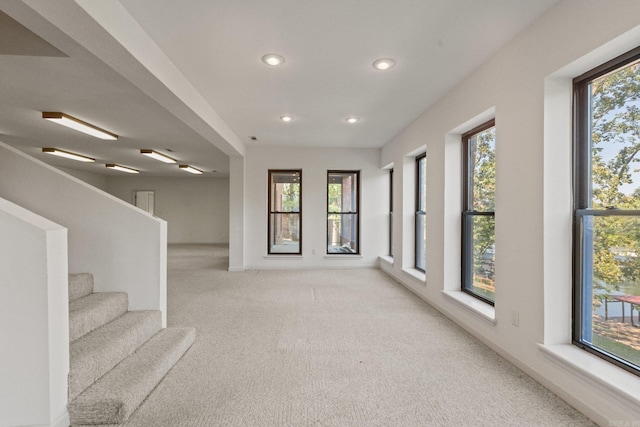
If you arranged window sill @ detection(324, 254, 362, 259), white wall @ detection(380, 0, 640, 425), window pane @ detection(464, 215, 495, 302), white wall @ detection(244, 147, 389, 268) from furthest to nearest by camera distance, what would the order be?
window sill @ detection(324, 254, 362, 259) → white wall @ detection(244, 147, 389, 268) → window pane @ detection(464, 215, 495, 302) → white wall @ detection(380, 0, 640, 425)

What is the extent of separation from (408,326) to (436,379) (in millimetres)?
1065

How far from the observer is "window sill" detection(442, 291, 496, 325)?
108 inches

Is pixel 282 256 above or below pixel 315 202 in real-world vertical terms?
below

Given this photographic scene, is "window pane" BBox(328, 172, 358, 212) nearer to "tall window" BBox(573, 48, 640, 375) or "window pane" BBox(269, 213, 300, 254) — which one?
"window pane" BBox(269, 213, 300, 254)

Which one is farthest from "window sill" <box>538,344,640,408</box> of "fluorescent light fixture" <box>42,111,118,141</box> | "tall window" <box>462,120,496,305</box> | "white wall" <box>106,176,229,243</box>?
"white wall" <box>106,176,229,243</box>

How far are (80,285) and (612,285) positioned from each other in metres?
3.78

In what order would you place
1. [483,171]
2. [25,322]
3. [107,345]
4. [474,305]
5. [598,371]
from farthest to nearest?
[483,171] < [474,305] < [107,345] < [598,371] < [25,322]

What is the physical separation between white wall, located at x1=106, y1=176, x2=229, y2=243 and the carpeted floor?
7925 mm

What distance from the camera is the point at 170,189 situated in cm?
1153

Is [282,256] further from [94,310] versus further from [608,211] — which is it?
[608,211]

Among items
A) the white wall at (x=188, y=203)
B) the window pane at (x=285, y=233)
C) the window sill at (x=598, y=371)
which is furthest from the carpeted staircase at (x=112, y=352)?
the white wall at (x=188, y=203)

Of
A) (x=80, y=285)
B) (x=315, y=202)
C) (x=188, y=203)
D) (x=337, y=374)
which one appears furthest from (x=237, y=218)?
(x=188, y=203)

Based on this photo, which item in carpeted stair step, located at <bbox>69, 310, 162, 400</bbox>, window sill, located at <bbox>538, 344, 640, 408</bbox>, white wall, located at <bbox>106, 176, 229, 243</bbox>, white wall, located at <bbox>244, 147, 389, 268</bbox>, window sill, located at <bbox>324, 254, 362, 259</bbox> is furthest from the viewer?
white wall, located at <bbox>106, 176, 229, 243</bbox>

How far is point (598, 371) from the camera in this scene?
176 centimetres
